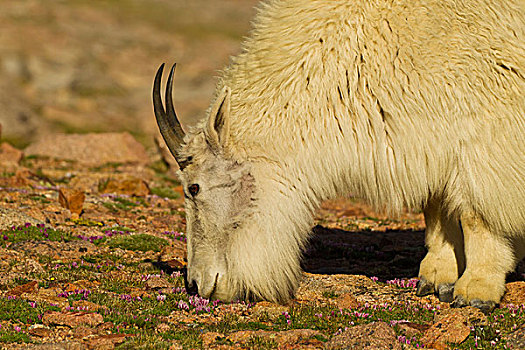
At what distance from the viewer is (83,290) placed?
257 inches

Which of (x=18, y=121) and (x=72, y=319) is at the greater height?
(x=18, y=121)

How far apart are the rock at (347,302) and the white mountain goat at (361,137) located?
18.0 inches

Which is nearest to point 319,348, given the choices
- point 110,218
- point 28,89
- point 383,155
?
point 383,155

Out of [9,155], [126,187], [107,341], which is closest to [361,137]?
[107,341]

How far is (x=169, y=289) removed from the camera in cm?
688

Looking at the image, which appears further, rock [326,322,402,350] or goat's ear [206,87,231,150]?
goat's ear [206,87,231,150]

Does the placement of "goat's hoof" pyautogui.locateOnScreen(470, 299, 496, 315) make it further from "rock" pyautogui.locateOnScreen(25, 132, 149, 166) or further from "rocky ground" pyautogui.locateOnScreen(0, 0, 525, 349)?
"rock" pyautogui.locateOnScreen(25, 132, 149, 166)

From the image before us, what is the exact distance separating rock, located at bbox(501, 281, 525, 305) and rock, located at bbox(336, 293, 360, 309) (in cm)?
131

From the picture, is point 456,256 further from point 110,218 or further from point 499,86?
point 110,218

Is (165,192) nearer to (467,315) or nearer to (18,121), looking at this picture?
(467,315)

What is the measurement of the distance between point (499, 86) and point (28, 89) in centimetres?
3526

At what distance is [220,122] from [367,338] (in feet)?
7.62

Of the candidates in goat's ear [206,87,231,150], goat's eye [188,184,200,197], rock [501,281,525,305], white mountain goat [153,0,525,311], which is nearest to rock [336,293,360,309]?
white mountain goat [153,0,525,311]

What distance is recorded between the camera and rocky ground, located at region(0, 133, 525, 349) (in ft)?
17.8
